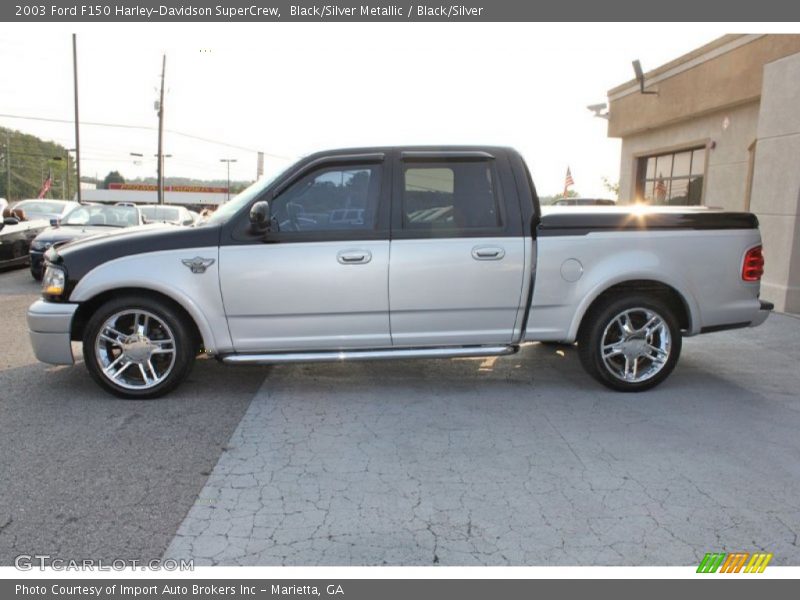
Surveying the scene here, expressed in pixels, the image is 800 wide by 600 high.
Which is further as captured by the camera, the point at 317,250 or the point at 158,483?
the point at 317,250

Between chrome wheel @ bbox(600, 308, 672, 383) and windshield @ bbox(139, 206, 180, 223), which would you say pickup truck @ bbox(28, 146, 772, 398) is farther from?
windshield @ bbox(139, 206, 180, 223)

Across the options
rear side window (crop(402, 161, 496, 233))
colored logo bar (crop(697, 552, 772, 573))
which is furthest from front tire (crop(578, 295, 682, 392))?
colored logo bar (crop(697, 552, 772, 573))

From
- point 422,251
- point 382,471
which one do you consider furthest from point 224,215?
point 382,471

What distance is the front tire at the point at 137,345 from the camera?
4.79m

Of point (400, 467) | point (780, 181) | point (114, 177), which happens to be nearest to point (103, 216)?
point (400, 467)

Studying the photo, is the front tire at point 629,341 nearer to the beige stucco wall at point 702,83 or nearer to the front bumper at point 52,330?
the front bumper at point 52,330

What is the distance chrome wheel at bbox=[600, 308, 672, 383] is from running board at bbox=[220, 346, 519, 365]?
1.01m

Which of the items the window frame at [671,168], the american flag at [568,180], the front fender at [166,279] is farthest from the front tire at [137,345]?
the american flag at [568,180]

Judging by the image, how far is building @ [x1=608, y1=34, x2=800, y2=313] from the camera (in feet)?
30.5

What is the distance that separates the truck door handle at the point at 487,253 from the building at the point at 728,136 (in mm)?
6584

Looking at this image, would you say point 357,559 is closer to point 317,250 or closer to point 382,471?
point 382,471

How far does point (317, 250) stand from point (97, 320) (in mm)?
1786

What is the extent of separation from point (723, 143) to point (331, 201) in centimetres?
1172

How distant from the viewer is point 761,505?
10.8 feet
